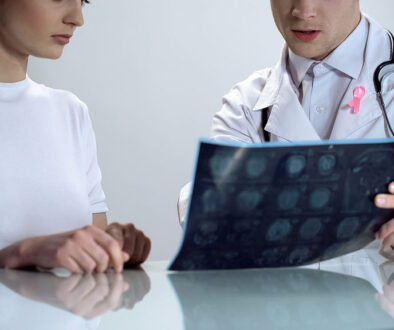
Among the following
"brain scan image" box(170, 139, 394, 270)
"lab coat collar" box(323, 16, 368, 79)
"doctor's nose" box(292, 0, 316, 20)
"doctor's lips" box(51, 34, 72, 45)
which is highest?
"doctor's nose" box(292, 0, 316, 20)

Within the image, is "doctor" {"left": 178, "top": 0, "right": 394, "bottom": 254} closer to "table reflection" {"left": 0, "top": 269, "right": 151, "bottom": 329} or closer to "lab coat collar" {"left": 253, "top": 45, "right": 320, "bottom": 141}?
"lab coat collar" {"left": 253, "top": 45, "right": 320, "bottom": 141}

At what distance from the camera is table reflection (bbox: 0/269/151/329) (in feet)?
1.82

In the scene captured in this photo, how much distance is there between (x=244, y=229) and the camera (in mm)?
720

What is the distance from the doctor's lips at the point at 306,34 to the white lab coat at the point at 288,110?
114 mm

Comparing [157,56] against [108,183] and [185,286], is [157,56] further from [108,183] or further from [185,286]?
[185,286]

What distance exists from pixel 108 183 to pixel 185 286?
246 centimetres

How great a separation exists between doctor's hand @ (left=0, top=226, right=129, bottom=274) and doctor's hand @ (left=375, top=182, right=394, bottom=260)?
305mm

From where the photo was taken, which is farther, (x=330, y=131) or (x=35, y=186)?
(x=330, y=131)

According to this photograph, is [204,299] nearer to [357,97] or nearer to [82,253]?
[82,253]

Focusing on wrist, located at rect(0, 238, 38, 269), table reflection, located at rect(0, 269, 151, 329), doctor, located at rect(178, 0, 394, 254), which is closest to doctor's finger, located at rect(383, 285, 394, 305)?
table reflection, located at rect(0, 269, 151, 329)

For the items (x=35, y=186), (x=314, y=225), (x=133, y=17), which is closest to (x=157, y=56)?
(x=133, y=17)

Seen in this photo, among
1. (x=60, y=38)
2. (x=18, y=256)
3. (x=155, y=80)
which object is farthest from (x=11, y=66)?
(x=155, y=80)

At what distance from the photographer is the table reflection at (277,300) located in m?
0.53

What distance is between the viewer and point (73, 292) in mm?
640
